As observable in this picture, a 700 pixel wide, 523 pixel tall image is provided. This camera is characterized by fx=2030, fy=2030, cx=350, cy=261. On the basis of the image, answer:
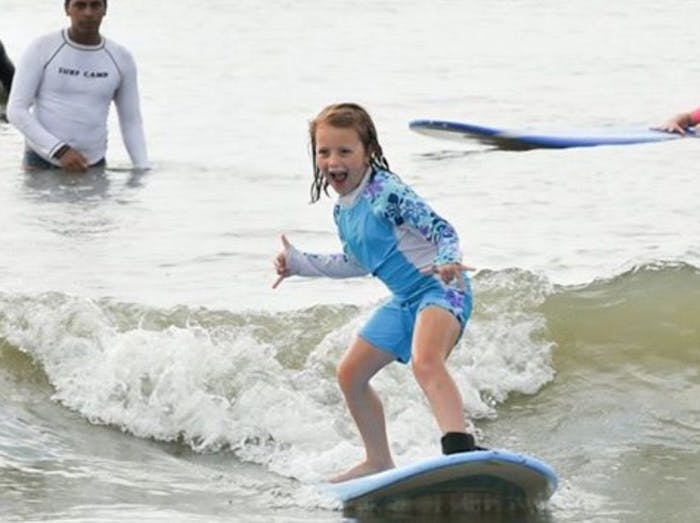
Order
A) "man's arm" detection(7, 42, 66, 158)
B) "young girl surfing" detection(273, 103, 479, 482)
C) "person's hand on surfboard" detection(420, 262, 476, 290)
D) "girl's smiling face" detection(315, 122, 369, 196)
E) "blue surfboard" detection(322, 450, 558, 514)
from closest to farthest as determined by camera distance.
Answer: "blue surfboard" detection(322, 450, 558, 514), "person's hand on surfboard" detection(420, 262, 476, 290), "young girl surfing" detection(273, 103, 479, 482), "girl's smiling face" detection(315, 122, 369, 196), "man's arm" detection(7, 42, 66, 158)

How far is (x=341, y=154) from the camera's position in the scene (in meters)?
6.74

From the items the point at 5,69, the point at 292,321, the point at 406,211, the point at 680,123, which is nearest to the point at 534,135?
the point at 5,69

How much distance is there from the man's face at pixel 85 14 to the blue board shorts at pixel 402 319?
231 inches

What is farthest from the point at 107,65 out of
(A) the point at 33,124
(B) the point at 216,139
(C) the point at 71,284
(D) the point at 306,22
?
(D) the point at 306,22

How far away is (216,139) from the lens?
16734 mm

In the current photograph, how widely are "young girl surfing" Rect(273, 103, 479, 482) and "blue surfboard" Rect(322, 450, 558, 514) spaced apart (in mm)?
160

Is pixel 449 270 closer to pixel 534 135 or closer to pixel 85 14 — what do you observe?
pixel 85 14

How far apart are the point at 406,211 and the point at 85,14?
20.0ft

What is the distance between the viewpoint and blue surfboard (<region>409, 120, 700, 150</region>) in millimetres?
15691

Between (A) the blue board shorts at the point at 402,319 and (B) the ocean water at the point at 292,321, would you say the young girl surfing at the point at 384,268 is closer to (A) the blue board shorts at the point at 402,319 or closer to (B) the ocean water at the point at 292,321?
(A) the blue board shorts at the point at 402,319

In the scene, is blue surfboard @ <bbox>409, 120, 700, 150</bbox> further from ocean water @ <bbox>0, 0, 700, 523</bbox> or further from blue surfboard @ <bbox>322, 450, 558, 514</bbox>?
blue surfboard @ <bbox>322, 450, 558, 514</bbox>

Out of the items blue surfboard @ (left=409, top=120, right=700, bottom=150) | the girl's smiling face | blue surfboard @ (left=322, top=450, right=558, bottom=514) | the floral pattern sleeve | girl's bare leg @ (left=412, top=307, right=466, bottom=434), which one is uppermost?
the girl's smiling face

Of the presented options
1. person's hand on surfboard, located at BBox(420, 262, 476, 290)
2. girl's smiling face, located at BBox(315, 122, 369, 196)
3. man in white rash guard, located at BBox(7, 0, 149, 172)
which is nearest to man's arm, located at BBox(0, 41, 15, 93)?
man in white rash guard, located at BBox(7, 0, 149, 172)

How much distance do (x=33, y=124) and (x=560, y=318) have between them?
418cm
